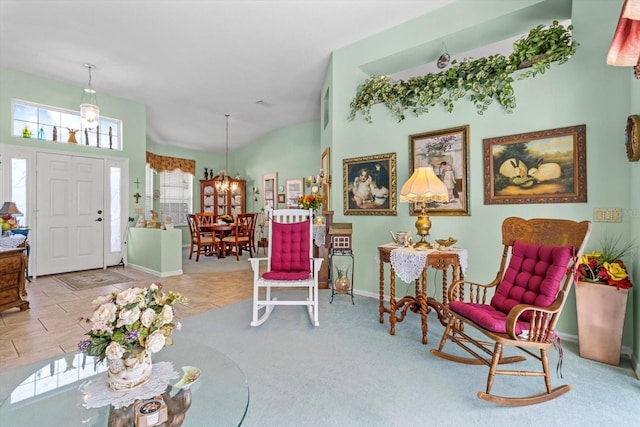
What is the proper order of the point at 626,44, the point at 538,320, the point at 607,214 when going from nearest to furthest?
the point at 626,44 < the point at 538,320 < the point at 607,214

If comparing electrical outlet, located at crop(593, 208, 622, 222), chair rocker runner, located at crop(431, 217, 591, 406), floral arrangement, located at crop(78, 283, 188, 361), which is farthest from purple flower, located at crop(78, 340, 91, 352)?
electrical outlet, located at crop(593, 208, 622, 222)

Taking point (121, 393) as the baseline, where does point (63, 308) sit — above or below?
below

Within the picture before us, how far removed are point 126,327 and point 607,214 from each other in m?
3.40

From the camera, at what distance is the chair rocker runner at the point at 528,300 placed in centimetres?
172

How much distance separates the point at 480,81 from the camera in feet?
9.68

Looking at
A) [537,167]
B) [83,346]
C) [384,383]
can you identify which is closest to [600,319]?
[537,167]

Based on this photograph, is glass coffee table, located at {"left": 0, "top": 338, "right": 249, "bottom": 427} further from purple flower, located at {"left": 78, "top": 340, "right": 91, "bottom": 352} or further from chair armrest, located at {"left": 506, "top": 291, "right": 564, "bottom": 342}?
chair armrest, located at {"left": 506, "top": 291, "right": 564, "bottom": 342}

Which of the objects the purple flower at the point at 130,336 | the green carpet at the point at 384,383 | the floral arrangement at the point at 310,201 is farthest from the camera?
the floral arrangement at the point at 310,201

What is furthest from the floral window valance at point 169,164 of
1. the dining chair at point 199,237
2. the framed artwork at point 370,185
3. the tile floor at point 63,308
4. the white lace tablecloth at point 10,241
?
the framed artwork at point 370,185

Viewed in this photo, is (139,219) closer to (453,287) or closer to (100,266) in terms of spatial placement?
(100,266)

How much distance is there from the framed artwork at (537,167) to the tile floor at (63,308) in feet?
10.4

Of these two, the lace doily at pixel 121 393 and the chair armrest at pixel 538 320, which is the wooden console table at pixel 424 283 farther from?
the lace doily at pixel 121 393

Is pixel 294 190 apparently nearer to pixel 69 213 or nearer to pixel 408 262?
pixel 69 213

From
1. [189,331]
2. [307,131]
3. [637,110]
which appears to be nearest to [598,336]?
[637,110]
